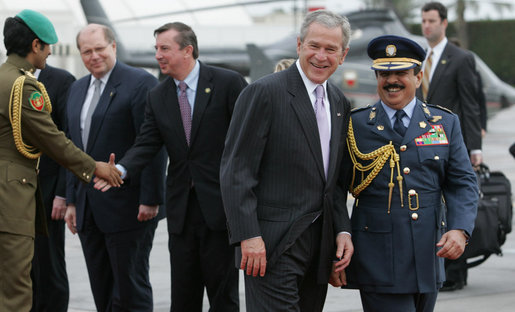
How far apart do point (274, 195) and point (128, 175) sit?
59.6 inches

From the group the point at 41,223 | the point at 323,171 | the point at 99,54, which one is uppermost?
the point at 99,54

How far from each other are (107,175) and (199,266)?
28.0 inches

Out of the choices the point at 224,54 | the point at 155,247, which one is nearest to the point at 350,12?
the point at 224,54

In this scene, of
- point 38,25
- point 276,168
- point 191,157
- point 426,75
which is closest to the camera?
point 276,168

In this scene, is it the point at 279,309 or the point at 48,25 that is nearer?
the point at 279,309

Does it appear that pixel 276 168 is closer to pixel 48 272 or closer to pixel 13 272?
pixel 13 272

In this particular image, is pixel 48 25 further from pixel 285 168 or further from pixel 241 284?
pixel 241 284

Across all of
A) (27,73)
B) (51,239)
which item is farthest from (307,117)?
(51,239)

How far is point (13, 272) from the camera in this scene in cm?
439

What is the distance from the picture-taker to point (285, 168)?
3650 mm

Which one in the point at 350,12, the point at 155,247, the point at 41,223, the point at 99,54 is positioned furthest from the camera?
the point at 350,12

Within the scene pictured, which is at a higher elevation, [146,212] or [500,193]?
[146,212]

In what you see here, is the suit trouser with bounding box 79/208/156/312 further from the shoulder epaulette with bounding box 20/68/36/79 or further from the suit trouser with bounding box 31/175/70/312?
the shoulder epaulette with bounding box 20/68/36/79

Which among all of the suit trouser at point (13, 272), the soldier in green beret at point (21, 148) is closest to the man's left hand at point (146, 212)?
the soldier in green beret at point (21, 148)
